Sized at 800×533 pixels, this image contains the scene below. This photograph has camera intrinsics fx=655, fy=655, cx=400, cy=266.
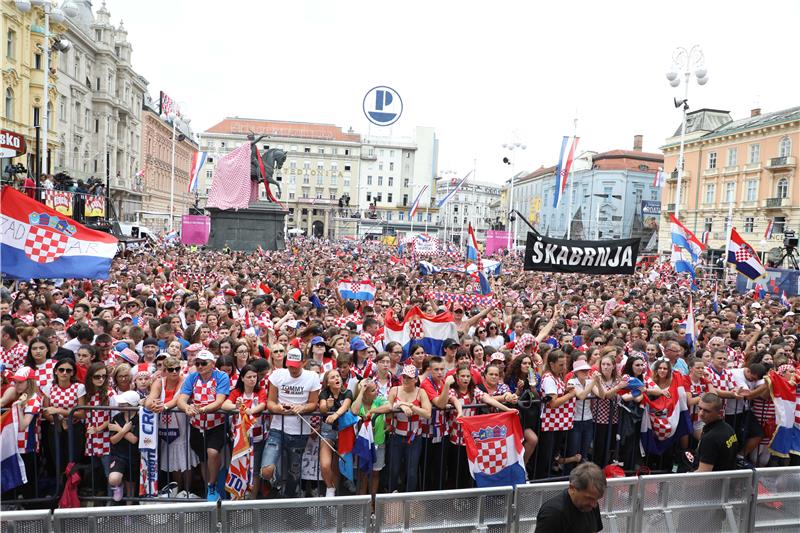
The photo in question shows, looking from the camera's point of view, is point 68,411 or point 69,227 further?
point 69,227

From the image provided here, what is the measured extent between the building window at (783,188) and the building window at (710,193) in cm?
712

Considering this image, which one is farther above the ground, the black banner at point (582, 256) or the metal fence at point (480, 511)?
the black banner at point (582, 256)

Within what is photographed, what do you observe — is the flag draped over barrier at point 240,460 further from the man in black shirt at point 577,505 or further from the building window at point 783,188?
the building window at point 783,188

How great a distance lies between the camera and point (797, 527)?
5.77 metres

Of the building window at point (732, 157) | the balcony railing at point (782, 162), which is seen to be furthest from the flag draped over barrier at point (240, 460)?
the building window at point (732, 157)

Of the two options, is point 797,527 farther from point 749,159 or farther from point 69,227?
point 749,159

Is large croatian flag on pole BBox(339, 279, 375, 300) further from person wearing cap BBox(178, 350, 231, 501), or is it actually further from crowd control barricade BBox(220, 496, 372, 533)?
crowd control barricade BBox(220, 496, 372, 533)

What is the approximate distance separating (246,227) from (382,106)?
1054 centimetres

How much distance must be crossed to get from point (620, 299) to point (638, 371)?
964cm

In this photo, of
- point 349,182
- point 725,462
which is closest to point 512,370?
point 725,462

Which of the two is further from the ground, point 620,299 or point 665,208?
point 665,208

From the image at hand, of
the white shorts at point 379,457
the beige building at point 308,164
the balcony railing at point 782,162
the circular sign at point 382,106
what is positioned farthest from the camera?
the beige building at point 308,164

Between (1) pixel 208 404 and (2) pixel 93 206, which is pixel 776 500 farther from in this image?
(2) pixel 93 206

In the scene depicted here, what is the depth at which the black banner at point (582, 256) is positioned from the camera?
46.4 ft
